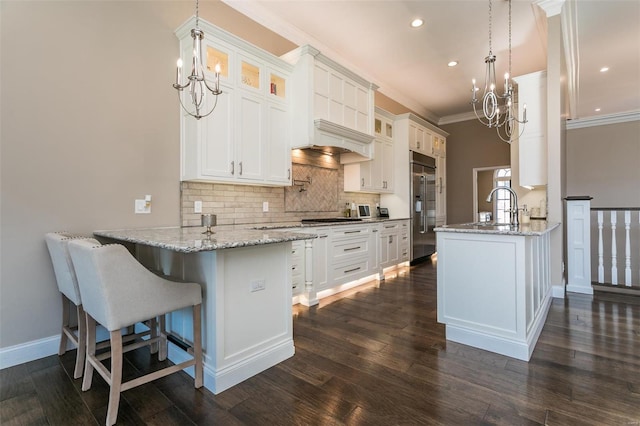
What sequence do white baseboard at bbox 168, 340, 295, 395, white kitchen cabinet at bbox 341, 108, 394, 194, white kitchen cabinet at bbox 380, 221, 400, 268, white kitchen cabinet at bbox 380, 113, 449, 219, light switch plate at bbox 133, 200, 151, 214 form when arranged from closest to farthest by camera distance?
white baseboard at bbox 168, 340, 295, 395 → light switch plate at bbox 133, 200, 151, 214 → white kitchen cabinet at bbox 380, 221, 400, 268 → white kitchen cabinet at bbox 341, 108, 394, 194 → white kitchen cabinet at bbox 380, 113, 449, 219

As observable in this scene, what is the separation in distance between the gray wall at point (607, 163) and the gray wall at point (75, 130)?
307 inches

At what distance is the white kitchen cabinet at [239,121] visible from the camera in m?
2.88

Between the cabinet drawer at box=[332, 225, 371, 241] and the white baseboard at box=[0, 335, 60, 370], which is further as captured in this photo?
the cabinet drawer at box=[332, 225, 371, 241]

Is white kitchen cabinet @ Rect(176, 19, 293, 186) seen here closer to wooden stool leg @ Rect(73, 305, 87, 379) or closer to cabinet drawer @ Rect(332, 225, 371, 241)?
cabinet drawer @ Rect(332, 225, 371, 241)

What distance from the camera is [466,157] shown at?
7.52 meters

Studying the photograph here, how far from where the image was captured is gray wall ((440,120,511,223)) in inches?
282

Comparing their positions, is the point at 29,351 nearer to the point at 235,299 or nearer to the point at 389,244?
the point at 235,299

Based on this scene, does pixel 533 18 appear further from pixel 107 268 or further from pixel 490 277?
pixel 107 268

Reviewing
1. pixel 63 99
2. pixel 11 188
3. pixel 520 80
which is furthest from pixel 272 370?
pixel 520 80

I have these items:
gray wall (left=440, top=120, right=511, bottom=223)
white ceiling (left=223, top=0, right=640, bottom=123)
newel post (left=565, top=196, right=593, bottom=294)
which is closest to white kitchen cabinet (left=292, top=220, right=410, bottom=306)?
newel post (left=565, top=196, right=593, bottom=294)

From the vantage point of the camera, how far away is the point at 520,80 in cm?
417

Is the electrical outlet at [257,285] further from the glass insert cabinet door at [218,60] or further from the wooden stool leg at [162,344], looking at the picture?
the glass insert cabinet door at [218,60]

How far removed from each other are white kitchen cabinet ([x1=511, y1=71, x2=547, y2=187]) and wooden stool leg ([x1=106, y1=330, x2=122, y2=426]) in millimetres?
4667

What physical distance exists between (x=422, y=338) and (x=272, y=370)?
123 centimetres
